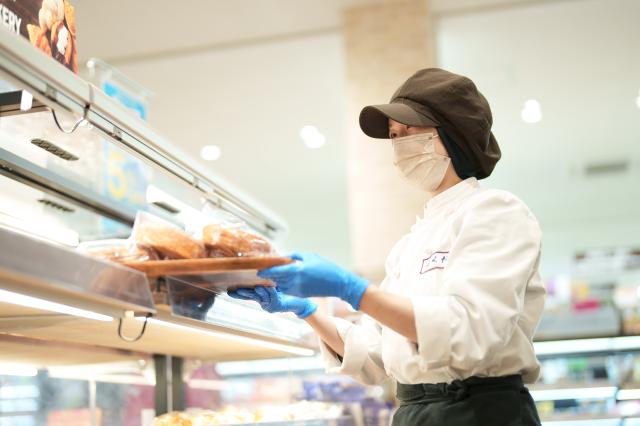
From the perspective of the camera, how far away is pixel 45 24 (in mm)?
1904

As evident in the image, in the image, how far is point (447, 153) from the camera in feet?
6.96

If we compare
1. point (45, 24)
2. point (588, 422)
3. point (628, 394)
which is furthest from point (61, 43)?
point (628, 394)

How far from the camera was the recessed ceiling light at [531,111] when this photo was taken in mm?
8117

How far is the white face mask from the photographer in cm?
211

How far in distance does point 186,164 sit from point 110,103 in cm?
49

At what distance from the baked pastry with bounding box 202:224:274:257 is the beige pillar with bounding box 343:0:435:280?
4163 millimetres

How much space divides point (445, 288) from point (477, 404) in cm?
30

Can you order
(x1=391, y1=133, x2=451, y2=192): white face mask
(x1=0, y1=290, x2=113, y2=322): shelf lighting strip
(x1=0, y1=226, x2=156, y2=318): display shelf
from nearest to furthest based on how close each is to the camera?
(x1=0, y1=226, x2=156, y2=318): display shelf, (x1=0, y1=290, x2=113, y2=322): shelf lighting strip, (x1=391, y1=133, x2=451, y2=192): white face mask

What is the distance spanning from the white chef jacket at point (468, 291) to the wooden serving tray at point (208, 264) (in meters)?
0.34

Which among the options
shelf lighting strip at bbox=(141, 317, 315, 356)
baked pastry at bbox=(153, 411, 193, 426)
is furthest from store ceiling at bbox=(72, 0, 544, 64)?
baked pastry at bbox=(153, 411, 193, 426)

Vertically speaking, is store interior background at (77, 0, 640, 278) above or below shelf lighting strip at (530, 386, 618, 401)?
above

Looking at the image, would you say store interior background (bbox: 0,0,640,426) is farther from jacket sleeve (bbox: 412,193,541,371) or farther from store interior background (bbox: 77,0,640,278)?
jacket sleeve (bbox: 412,193,541,371)

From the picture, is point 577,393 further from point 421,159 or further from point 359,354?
point 421,159

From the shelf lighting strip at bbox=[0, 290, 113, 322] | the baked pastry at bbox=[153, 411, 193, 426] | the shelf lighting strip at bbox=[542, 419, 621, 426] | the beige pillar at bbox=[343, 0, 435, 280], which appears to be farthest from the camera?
the beige pillar at bbox=[343, 0, 435, 280]
